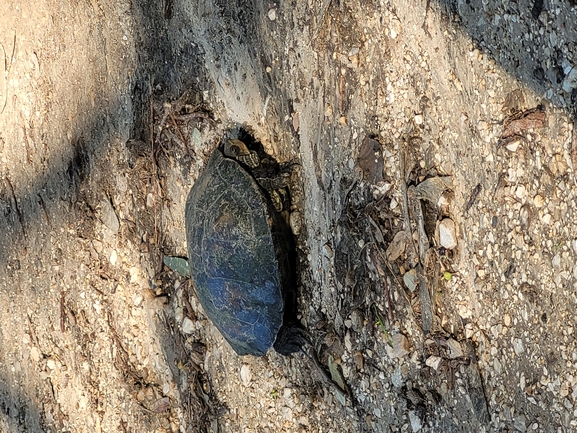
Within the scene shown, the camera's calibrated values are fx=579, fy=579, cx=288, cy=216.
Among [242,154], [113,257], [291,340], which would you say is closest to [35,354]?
[113,257]

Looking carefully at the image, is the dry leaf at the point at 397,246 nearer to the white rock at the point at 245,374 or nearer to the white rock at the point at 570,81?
the white rock at the point at 570,81

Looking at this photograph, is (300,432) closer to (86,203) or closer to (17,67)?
(86,203)

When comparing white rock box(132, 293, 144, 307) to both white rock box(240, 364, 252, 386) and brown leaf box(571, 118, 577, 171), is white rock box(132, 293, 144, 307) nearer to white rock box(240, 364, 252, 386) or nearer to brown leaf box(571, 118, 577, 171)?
white rock box(240, 364, 252, 386)

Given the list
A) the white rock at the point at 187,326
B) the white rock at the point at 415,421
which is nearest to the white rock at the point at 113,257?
the white rock at the point at 187,326

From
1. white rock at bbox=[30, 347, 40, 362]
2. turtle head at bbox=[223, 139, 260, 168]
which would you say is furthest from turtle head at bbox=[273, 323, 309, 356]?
white rock at bbox=[30, 347, 40, 362]

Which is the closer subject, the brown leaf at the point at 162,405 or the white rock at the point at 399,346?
the white rock at the point at 399,346

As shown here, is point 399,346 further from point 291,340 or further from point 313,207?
point 313,207

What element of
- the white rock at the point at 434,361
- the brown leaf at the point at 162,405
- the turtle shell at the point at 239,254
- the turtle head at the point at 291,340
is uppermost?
the turtle shell at the point at 239,254

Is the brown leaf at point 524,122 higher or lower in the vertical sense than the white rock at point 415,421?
higher
